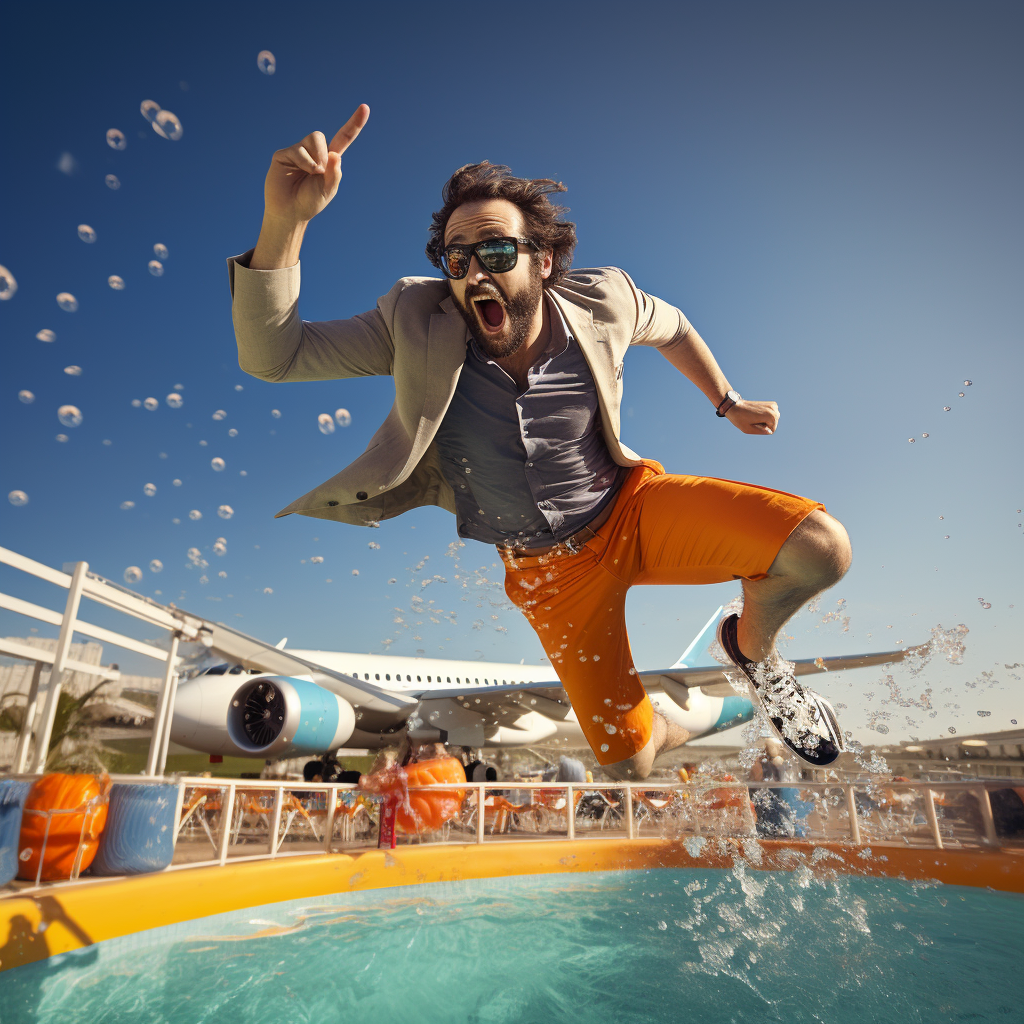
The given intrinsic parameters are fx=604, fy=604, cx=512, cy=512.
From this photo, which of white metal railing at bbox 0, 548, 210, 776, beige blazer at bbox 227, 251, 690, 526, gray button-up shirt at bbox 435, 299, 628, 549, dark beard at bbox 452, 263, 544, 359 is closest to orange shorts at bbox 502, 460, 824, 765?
gray button-up shirt at bbox 435, 299, 628, 549

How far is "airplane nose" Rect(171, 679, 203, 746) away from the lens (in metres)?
9.51

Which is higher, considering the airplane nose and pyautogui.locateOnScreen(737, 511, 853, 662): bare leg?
pyautogui.locateOnScreen(737, 511, 853, 662): bare leg

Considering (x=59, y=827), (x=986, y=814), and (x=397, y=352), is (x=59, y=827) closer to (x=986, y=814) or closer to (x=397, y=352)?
(x=397, y=352)

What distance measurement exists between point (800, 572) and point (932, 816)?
18.8ft

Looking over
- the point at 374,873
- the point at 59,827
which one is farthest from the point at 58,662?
the point at 374,873

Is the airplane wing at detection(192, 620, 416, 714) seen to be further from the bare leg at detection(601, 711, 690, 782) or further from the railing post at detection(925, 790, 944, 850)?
the bare leg at detection(601, 711, 690, 782)

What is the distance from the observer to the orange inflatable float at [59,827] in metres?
3.50

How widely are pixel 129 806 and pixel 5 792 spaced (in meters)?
0.73

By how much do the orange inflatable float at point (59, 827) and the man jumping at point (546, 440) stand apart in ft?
9.33

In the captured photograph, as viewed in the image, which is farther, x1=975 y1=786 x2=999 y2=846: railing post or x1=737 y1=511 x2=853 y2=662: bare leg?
x1=975 y1=786 x2=999 y2=846: railing post

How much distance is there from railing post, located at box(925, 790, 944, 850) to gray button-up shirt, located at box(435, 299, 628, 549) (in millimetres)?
5653

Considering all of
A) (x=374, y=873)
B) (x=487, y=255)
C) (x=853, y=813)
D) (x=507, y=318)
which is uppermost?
(x=487, y=255)

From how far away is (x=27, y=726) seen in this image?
182 inches

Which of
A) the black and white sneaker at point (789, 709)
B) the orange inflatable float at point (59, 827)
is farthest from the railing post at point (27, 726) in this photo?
the black and white sneaker at point (789, 709)
